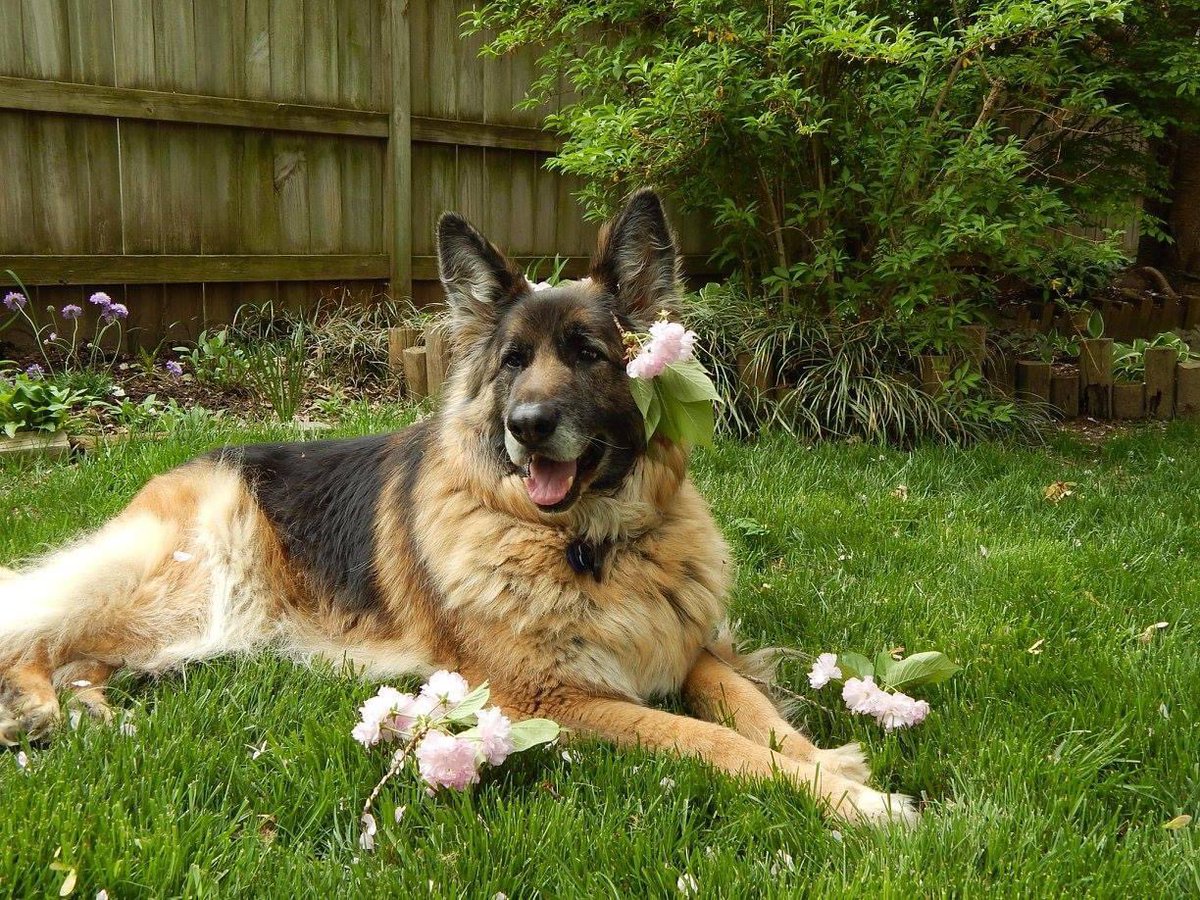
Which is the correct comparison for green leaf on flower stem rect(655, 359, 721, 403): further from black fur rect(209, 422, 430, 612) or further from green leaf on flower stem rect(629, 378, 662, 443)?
black fur rect(209, 422, 430, 612)

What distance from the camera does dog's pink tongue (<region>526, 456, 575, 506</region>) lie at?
2.65 m

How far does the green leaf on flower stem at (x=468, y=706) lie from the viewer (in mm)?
2166

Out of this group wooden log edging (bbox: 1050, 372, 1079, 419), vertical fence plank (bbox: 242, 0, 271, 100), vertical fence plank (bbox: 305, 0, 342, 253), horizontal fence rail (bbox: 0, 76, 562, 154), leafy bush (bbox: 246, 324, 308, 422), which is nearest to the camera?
leafy bush (bbox: 246, 324, 308, 422)

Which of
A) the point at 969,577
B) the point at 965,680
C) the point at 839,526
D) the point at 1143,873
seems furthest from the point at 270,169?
the point at 1143,873

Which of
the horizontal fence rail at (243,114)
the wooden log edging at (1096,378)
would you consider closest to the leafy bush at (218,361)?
the horizontal fence rail at (243,114)

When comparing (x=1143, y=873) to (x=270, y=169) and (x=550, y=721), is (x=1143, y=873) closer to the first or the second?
(x=550, y=721)

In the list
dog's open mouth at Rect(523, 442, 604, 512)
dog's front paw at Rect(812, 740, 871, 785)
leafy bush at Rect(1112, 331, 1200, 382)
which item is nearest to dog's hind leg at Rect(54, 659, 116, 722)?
dog's open mouth at Rect(523, 442, 604, 512)

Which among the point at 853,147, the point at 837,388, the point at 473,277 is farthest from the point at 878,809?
the point at 853,147

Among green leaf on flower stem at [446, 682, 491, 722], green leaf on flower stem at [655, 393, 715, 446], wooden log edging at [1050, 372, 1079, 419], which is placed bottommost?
green leaf on flower stem at [446, 682, 491, 722]

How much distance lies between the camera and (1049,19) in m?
4.67

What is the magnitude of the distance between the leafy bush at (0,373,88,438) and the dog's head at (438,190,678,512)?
10.6 ft

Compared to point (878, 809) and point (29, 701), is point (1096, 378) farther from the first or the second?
point (29, 701)

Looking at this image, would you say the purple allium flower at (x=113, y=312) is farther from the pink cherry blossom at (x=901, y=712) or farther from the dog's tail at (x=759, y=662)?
the pink cherry blossom at (x=901, y=712)

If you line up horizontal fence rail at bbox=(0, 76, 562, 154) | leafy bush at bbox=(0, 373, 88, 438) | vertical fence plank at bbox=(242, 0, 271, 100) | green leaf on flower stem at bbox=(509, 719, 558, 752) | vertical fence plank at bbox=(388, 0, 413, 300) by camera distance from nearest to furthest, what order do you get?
green leaf on flower stem at bbox=(509, 719, 558, 752)
leafy bush at bbox=(0, 373, 88, 438)
horizontal fence rail at bbox=(0, 76, 562, 154)
vertical fence plank at bbox=(242, 0, 271, 100)
vertical fence plank at bbox=(388, 0, 413, 300)
